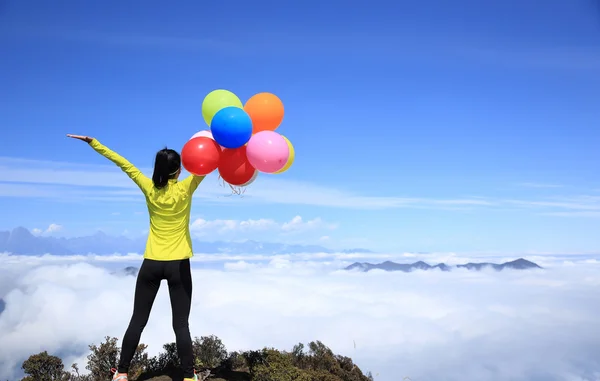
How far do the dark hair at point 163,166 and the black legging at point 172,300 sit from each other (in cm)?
97

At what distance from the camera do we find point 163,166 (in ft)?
21.1

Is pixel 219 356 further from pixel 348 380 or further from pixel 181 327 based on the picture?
pixel 181 327

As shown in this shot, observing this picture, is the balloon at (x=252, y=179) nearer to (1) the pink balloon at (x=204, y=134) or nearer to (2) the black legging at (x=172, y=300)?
(1) the pink balloon at (x=204, y=134)

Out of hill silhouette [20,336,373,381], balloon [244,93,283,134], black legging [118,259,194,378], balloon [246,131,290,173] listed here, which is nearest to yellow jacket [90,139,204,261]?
black legging [118,259,194,378]

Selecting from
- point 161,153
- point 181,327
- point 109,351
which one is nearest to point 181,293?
point 181,327

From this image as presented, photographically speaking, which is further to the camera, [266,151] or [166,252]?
[266,151]

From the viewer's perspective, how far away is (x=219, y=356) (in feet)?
31.3

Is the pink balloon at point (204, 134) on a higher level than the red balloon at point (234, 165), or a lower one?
higher

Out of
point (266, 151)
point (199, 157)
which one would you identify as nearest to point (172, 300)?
point (199, 157)

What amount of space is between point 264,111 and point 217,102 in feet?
2.20

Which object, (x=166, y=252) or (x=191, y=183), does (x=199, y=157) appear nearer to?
(x=191, y=183)

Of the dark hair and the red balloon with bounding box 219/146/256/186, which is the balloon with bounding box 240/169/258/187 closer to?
the red balloon with bounding box 219/146/256/186

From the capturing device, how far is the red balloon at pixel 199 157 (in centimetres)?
664

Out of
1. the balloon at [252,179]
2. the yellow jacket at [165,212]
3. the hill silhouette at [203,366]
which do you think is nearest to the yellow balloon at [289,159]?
the balloon at [252,179]
